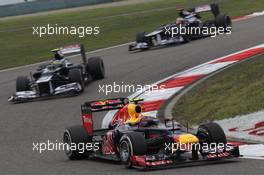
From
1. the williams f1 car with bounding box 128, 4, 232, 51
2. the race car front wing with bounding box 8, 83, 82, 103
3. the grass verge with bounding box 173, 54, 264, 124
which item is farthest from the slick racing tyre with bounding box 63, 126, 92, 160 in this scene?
the williams f1 car with bounding box 128, 4, 232, 51

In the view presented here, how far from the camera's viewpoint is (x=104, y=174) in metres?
10.5

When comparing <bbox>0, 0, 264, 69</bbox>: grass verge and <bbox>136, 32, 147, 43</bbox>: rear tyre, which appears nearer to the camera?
<bbox>136, 32, 147, 43</bbox>: rear tyre

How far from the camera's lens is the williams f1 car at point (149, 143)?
34.6 ft

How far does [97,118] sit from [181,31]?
1293 cm

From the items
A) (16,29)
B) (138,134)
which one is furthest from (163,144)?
(16,29)

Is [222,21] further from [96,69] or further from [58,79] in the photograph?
[58,79]

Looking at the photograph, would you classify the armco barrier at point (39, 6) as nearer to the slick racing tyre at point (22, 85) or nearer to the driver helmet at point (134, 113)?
the slick racing tyre at point (22, 85)

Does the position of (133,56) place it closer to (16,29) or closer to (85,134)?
(85,134)

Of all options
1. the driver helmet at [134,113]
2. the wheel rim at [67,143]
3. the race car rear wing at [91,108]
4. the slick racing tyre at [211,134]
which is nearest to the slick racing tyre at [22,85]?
the wheel rim at [67,143]

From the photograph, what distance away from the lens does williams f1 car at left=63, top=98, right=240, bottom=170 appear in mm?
10555

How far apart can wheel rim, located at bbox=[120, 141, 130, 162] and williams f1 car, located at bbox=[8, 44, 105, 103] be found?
399 inches

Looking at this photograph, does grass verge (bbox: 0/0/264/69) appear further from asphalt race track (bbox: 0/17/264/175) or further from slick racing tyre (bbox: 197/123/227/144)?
slick racing tyre (bbox: 197/123/227/144)

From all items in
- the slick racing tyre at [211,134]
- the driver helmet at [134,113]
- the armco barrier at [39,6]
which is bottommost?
the armco barrier at [39,6]

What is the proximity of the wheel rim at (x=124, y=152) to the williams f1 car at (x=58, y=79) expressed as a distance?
33.2 ft
